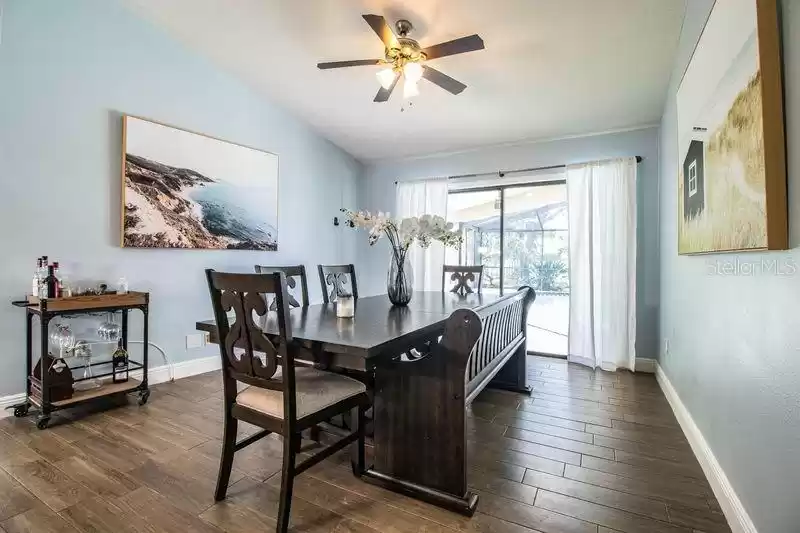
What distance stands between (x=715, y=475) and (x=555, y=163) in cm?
324

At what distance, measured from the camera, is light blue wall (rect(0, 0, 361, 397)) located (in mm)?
2541

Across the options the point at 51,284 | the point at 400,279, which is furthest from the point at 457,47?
the point at 51,284

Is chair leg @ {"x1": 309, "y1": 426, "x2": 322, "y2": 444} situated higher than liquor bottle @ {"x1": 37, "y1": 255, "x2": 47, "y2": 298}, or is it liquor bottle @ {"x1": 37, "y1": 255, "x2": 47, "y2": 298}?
liquor bottle @ {"x1": 37, "y1": 255, "x2": 47, "y2": 298}

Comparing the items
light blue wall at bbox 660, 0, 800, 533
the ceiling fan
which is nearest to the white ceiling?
the ceiling fan

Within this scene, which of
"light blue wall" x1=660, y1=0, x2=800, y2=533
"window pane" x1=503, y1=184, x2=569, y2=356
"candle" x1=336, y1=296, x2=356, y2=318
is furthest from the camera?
"window pane" x1=503, y1=184, x2=569, y2=356

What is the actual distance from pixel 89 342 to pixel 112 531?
1.96m

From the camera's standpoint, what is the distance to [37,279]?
2502mm

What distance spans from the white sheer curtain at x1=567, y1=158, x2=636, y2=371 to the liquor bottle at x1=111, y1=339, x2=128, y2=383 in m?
4.06

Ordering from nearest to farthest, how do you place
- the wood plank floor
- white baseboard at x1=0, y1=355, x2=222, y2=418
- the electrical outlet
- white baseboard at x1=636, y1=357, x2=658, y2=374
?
1. the wood plank floor
2. white baseboard at x1=0, y1=355, x2=222, y2=418
3. the electrical outlet
4. white baseboard at x1=636, y1=357, x2=658, y2=374

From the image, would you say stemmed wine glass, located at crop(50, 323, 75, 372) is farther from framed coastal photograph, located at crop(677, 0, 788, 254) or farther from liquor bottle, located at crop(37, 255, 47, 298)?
framed coastal photograph, located at crop(677, 0, 788, 254)

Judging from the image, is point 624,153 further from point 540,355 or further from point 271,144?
point 271,144

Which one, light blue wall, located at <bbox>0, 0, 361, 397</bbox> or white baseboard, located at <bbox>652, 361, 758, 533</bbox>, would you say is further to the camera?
light blue wall, located at <bbox>0, 0, 361, 397</bbox>

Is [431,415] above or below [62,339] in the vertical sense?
below

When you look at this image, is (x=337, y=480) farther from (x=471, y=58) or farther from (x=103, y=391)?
(x=471, y=58)
